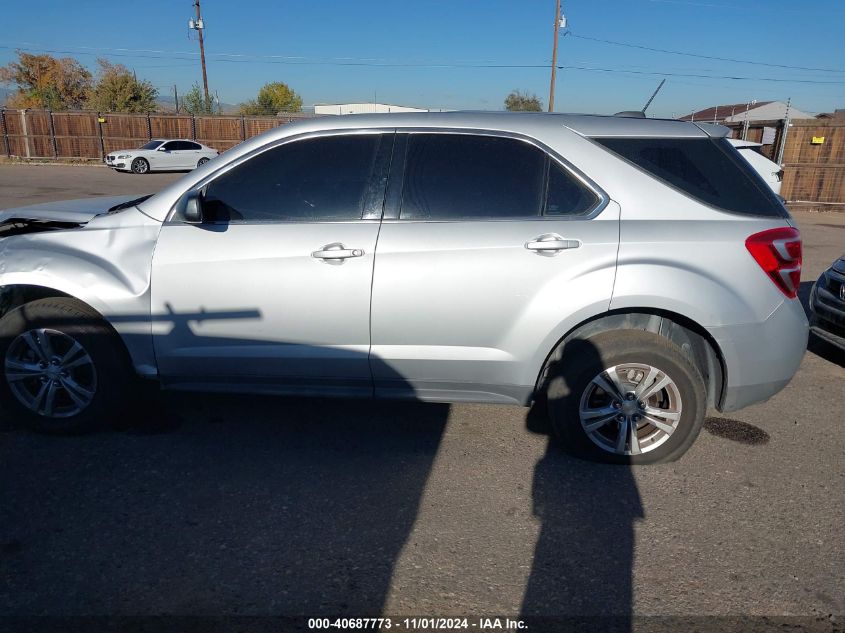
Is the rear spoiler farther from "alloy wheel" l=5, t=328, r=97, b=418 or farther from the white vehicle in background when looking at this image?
the white vehicle in background

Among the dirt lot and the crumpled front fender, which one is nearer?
the dirt lot

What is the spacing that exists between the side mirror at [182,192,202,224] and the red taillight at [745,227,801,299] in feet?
9.21

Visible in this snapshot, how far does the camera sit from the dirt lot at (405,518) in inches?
101

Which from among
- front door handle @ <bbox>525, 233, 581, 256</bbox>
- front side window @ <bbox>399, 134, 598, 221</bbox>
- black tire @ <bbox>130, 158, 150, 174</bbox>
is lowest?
black tire @ <bbox>130, 158, 150, 174</bbox>

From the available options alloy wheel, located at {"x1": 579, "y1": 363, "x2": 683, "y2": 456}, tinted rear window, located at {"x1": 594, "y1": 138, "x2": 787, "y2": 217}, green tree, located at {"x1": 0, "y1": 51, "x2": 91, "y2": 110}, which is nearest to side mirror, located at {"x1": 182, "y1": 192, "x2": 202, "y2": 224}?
tinted rear window, located at {"x1": 594, "y1": 138, "x2": 787, "y2": 217}

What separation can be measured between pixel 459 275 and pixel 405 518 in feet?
4.02

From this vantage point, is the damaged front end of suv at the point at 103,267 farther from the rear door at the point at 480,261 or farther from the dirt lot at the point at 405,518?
the rear door at the point at 480,261

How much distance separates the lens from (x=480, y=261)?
334 cm

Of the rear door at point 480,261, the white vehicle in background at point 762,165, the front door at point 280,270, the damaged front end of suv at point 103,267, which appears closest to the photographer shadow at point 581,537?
the rear door at point 480,261

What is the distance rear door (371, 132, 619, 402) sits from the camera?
3320 mm

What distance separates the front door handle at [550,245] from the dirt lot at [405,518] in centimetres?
120

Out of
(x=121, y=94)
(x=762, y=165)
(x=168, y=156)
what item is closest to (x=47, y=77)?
(x=121, y=94)

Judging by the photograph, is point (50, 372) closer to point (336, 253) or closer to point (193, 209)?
point (193, 209)

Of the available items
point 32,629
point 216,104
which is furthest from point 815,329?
point 216,104
